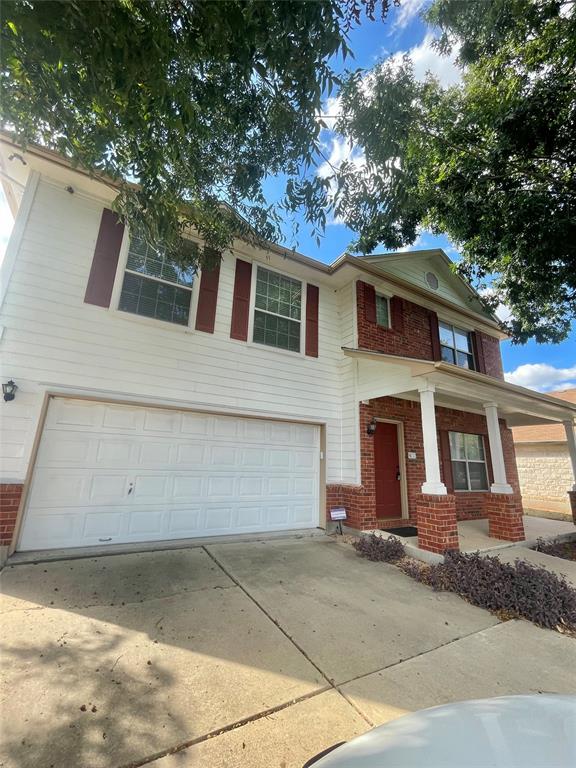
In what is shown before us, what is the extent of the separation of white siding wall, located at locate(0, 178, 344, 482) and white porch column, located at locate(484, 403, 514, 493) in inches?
116

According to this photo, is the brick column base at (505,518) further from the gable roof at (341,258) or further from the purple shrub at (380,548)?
the gable roof at (341,258)

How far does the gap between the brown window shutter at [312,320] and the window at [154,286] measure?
263cm

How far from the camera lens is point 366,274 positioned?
7.68m

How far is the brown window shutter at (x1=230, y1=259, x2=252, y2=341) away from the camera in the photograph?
6527 mm

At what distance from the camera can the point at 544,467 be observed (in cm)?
1404

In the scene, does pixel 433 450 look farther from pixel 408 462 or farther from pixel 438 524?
pixel 408 462

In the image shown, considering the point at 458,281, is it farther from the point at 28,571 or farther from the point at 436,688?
the point at 28,571

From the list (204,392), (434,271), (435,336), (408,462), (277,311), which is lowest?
(408,462)

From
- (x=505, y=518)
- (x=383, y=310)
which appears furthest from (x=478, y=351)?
(x=505, y=518)

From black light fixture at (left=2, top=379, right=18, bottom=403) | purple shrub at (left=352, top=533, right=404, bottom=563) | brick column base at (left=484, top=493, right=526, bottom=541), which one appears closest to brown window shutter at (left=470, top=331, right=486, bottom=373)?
brick column base at (left=484, top=493, right=526, bottom=541)

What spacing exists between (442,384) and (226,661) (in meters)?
4.93

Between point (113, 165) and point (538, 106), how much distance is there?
654cm

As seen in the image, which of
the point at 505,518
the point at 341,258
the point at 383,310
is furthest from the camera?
the point at 383,310

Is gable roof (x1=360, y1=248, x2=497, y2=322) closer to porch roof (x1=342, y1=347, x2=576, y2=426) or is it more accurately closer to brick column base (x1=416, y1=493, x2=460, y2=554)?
porch roof (x1=342, y1=347, x2=576, y2=426)
